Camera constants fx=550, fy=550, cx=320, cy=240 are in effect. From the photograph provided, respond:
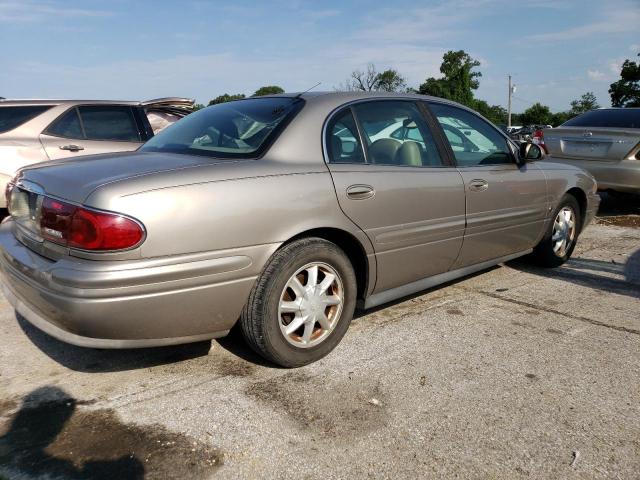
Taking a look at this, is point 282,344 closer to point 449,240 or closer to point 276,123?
point 276,123

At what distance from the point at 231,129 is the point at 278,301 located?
3.57ft

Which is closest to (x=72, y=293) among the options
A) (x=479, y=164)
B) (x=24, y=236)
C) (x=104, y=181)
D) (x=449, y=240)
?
(x=104, y=181)

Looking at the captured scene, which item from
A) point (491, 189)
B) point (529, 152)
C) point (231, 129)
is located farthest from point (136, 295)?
point (529, 152)

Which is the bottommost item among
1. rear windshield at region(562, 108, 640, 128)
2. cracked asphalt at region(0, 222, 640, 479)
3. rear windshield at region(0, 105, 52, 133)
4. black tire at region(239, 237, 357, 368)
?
cracked asphalt at region(0, 222, 640, 479)

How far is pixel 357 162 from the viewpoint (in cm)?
315

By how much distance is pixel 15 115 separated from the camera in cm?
543

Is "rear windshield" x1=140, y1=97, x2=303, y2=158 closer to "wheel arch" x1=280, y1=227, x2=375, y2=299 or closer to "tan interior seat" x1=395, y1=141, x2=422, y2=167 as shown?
"wheel arch" x1=280, y1=227, x2=375, y2=299

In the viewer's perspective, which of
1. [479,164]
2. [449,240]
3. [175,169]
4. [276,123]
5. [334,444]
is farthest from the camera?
[479,164]

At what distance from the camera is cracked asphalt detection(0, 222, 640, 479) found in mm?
2137

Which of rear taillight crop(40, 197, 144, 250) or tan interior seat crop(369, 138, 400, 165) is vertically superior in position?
tan interior seat crop(369, 138, 400, 165)

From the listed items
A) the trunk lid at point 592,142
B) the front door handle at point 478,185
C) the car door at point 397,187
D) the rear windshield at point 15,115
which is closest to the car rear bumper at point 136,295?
the car door at point 397,187

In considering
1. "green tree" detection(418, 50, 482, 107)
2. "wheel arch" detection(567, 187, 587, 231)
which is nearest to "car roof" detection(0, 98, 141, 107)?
"wheel arch" detection(567, 187, 587, 231)

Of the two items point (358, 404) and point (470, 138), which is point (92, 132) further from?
point (358, 404)

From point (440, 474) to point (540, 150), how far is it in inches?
122
